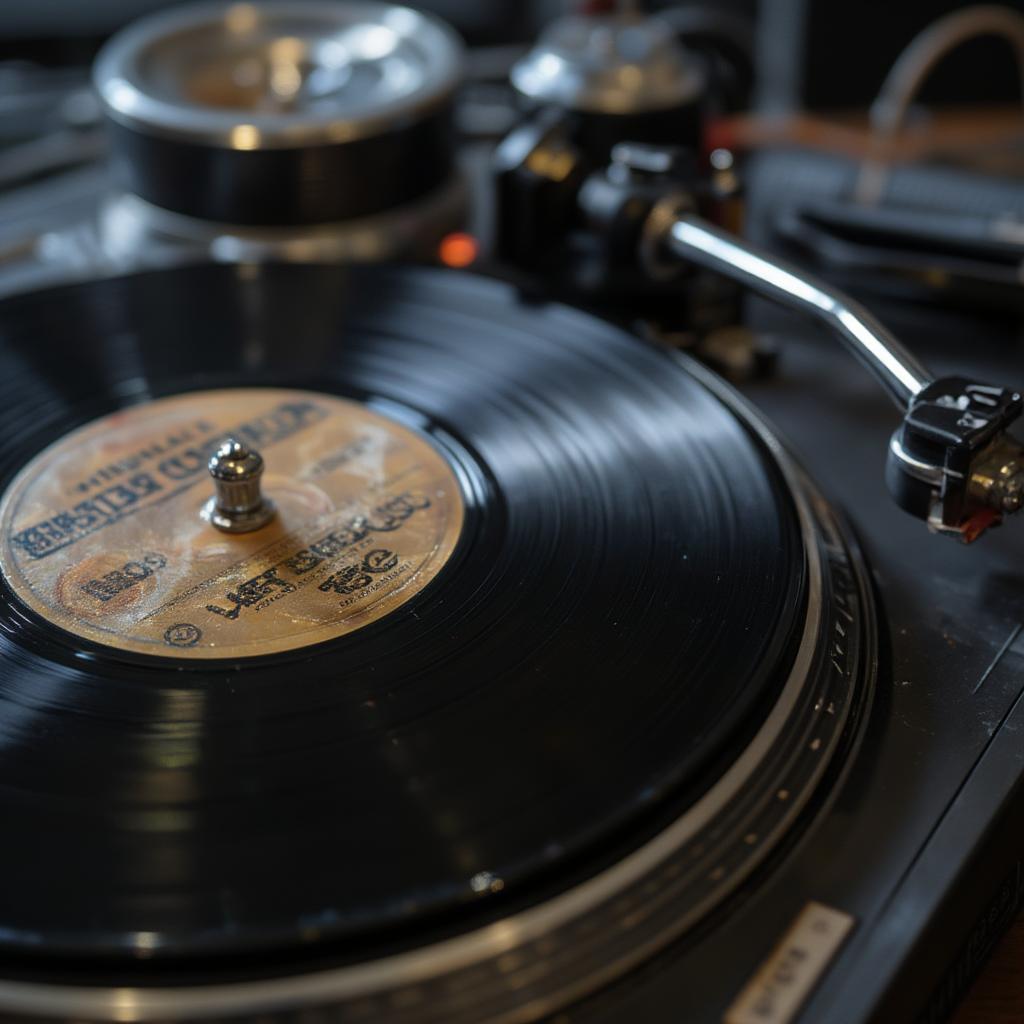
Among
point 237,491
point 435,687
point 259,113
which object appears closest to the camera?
point 435,687

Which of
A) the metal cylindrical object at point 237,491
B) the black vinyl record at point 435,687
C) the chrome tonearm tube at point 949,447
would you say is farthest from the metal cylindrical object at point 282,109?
the chrome tonearm tube at point 949,447

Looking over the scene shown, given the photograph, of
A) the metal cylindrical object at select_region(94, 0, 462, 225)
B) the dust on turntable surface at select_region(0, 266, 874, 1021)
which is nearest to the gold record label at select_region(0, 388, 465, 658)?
the dust on turntable surface at select_region(0, 266, 874, 1021)

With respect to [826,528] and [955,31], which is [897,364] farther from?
[955,31]

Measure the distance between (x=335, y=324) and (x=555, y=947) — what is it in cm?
52

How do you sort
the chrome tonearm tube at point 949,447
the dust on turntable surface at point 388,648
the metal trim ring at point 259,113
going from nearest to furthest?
the dust on turntable surface at point 388,648
the chrome tonearm tube at point 949,447
the metal trim ring at point 259,113

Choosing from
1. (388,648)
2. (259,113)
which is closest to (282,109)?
(259,113)

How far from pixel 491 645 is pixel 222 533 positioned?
20 centimetres

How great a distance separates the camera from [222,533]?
2.46ft

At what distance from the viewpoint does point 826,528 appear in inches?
29.6

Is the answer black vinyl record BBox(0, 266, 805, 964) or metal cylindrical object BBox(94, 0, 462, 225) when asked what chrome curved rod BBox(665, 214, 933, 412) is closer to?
black vinyl record BBox(0, 266, 805, 964)

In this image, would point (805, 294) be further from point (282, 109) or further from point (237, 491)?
point (282, 109)

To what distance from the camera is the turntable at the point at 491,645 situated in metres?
0.51

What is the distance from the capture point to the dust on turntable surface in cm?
51

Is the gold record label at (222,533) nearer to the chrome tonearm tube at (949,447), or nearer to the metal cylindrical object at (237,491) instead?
the metal cylindrical object at (237,491)
